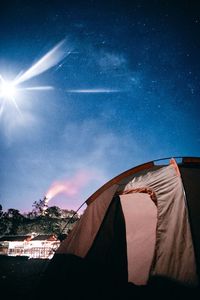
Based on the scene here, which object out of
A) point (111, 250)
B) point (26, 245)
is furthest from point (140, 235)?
point (26, 245)

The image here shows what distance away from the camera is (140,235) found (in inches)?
206

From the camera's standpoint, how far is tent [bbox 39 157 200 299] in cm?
343

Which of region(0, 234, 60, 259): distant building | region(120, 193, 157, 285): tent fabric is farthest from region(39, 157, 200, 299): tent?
region(0, 234, 60, 259): distant building

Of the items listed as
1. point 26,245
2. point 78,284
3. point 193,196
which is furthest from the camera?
point 26,245

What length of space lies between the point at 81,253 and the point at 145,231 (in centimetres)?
155

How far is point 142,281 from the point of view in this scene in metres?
4.57

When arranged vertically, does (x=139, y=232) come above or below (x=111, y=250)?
above

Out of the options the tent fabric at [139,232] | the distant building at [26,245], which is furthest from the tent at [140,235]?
the distant building at [26,245]

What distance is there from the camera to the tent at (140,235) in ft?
11.2

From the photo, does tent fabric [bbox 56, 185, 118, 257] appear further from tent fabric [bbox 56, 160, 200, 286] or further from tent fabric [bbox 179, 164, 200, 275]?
tent fabric [bbox 179, 164, 200, 275]

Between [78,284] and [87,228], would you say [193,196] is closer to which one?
[87,228]

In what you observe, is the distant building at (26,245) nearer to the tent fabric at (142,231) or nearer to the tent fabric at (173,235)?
the tent fabric at (142,231)

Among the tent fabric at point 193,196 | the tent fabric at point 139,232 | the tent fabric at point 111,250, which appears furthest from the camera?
the tent fabric at point 139,232

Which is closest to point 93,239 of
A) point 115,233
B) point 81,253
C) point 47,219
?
point 81,253
